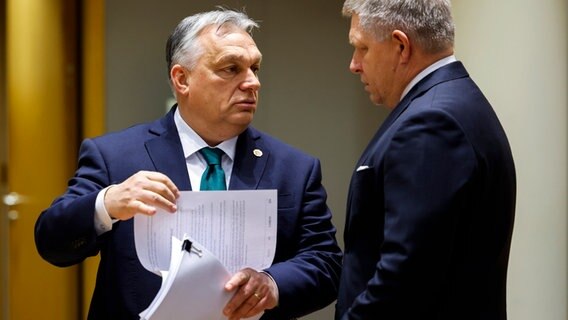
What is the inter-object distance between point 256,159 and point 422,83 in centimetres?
73

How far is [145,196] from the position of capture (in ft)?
6.45

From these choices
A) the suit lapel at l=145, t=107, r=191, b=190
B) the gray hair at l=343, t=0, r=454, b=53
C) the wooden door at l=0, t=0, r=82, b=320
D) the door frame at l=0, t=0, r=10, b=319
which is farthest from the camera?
the door frame at l=0, t=0, r=10, b=319

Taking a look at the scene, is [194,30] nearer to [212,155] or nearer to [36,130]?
[212,155]

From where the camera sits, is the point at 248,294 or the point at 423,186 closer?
the point at 423,186

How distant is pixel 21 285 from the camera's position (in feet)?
11.8

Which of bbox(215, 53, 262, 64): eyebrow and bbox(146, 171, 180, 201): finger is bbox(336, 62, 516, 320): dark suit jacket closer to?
bbox(146, 171, 180, 201): finger

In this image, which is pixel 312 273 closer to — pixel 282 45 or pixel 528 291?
pixel 528 291

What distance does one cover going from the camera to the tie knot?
2381 mm

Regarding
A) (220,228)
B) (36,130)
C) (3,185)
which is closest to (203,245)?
(220,228)

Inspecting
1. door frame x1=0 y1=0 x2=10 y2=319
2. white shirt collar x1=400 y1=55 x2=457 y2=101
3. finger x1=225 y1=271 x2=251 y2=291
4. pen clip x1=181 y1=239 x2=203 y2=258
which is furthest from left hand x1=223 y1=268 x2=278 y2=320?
door frame x1=0 y1=0 x2=10 y2=319

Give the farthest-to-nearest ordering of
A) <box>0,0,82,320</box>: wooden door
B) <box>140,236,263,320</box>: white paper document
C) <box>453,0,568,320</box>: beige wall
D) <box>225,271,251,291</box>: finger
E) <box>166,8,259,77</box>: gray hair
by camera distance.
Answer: <box>0,0,82,320</box>: wooden door → <box>453,0,568,320</box>: beige wall → <box>166,8,259,77</box>: gray hair → <box>225,271,251,291</box>: finger → <box>140,236,263,320</box>: white paper document

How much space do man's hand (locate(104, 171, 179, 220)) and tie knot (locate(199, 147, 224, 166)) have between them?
0.38 metres

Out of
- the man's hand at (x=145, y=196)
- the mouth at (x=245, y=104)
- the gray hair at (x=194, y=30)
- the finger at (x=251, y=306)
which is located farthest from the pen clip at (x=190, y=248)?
the gray hair at (x=194, y=30)

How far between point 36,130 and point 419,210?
2360 millimetres
